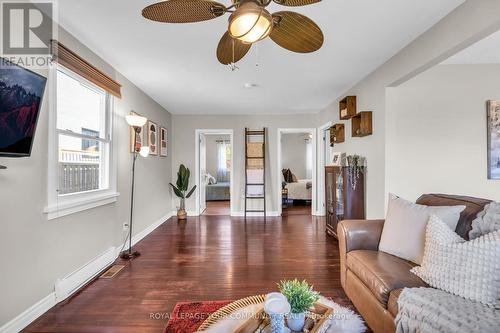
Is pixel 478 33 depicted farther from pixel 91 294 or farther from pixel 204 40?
pixel 91 294

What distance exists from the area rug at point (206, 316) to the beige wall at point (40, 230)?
1.07 meters

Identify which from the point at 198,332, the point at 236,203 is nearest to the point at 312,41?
the point at 198,332

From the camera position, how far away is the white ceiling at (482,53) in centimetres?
243

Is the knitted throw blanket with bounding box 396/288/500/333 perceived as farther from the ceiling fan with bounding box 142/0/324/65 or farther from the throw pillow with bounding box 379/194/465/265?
the ceiling fan with bounding box 142/0/324/65

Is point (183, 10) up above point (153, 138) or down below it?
above

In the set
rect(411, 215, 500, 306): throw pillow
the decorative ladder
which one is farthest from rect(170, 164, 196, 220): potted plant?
rect(411, 215, 500, 306): throw pillow

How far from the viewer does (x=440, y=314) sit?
3.85 feet

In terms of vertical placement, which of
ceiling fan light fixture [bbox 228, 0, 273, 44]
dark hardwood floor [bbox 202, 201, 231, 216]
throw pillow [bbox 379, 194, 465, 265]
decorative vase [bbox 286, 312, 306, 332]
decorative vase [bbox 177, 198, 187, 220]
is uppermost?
ceiling fan light fixture [bbox 228, 0, 273, 44]

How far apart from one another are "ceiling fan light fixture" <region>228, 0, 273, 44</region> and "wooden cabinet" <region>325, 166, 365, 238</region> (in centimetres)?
265

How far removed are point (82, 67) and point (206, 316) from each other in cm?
247

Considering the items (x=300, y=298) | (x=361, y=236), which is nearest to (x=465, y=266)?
(x=361, y=236)

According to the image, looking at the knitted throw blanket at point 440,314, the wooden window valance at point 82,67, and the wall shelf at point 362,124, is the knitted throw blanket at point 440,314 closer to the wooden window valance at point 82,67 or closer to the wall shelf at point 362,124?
the wall shelf at point 362,124

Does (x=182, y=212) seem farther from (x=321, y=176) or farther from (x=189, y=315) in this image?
(x=189, y=315)

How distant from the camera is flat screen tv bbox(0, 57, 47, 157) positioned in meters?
1.50
